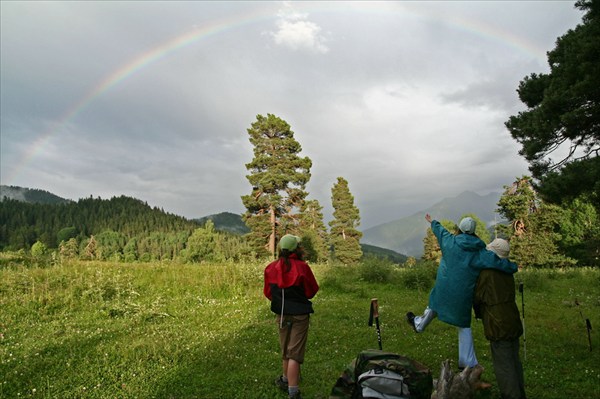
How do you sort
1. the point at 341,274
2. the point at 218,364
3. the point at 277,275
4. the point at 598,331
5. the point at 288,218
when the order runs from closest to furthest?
the point at 277,275
the point at 218,364
the point at 598,331
the point at 341,274
the point at 288,218

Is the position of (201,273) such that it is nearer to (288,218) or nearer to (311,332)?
(311,332)

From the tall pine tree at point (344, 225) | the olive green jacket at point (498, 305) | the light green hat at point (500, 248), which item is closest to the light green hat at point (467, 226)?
the light green hat at point (500, 248)

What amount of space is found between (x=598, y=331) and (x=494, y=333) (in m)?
6.66

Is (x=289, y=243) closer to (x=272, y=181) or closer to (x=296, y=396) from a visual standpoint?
(x=296, y=396)

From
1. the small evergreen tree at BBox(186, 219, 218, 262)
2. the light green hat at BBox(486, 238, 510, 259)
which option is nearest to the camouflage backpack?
the light green hat at BBox(486, 238, 510, 259)

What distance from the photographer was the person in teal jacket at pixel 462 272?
542 cm

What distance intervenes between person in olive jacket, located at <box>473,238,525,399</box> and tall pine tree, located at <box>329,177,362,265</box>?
53.8 metres

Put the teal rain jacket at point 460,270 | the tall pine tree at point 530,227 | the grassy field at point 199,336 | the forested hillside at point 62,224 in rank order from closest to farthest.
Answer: the teal rain jacket at point 460,270 → the grassy field at point 199,336 → the tall pine tree at point 530,227 → the forested hillside at point 62,224

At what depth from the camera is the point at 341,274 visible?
67.2ft

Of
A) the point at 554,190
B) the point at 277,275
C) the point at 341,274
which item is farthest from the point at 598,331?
the point at 341,274

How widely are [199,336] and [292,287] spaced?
4.70m

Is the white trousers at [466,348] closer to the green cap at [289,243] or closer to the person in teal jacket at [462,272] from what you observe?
the person in teal jacket at [462,272]

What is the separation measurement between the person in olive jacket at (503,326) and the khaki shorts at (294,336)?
2.54 metres

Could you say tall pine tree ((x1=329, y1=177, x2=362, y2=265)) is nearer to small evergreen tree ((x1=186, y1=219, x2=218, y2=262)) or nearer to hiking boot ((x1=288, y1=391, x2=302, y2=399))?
small evergreen tree ((x1=186, y1=219, x2=218, y2=262))
